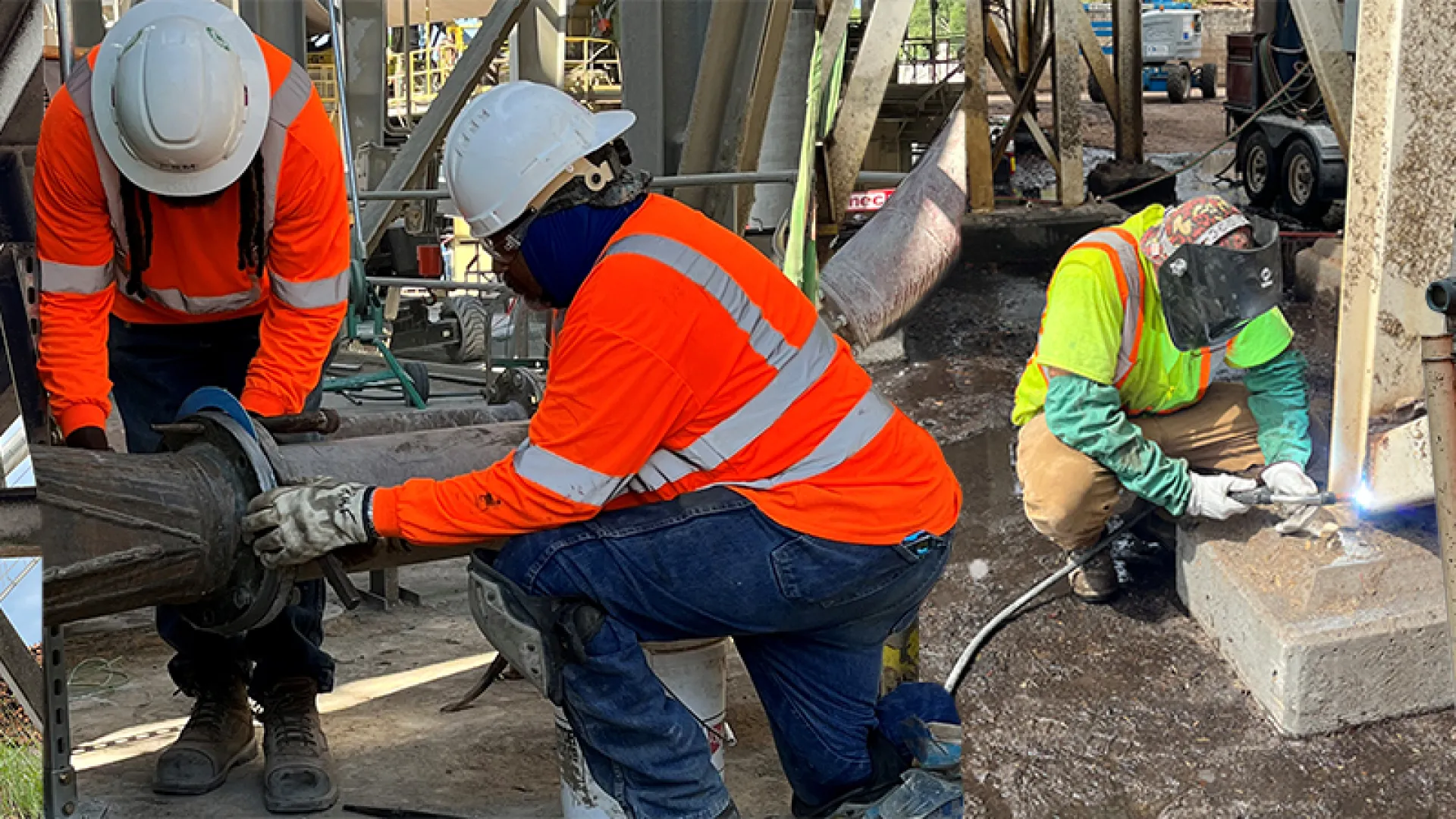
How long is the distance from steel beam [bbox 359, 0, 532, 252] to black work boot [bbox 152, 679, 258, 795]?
7.88 feet

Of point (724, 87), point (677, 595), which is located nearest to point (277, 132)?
→ point (677, 595)

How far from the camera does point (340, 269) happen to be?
322cm

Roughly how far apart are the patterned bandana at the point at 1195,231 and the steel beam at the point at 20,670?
8.04 feet

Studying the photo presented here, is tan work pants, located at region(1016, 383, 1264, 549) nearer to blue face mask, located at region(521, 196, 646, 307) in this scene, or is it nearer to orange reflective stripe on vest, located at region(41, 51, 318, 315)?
blue face mask, located at region(521, 196, 646, 307)

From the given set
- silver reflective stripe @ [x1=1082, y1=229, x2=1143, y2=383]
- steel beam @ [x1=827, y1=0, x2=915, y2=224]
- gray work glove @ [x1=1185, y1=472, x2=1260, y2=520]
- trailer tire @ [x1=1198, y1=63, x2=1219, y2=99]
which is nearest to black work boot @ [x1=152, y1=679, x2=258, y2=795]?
steel beam @ [x1=827, y1=0, x2=915, y2=224]

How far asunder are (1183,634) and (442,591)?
2931 millimetres

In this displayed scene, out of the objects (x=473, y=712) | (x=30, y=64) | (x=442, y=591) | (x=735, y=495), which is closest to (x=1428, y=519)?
(x=735, y=495)

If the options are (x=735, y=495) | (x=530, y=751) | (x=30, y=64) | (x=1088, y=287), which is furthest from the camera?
(x=530, y=751)

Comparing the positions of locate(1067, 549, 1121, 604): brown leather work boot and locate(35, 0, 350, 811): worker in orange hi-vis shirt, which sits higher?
locate(35, 0, 350, 811): worker in orange hi-vis shirt

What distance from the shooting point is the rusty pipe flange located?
254 cm

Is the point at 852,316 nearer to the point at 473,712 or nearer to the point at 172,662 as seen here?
the point at 473,712

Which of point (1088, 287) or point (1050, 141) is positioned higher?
point (1050, 141)

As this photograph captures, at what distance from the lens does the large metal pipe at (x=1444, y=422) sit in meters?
2.06

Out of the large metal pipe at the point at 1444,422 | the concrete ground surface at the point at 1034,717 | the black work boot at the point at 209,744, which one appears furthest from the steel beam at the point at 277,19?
the large metal pipe at the point at 1444,422
